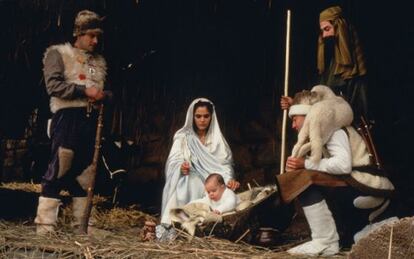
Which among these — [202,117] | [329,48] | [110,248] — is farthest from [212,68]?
[110,248]

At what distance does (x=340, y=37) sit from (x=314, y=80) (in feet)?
8.50

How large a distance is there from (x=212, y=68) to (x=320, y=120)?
3785mm

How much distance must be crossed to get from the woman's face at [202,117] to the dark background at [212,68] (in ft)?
5.54

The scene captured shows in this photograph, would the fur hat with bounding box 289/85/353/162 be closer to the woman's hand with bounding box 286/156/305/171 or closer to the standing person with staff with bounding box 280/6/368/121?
the woman's hand with bounding box 286/156/305/171

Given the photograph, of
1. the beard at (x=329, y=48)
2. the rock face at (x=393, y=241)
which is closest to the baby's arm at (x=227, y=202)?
the beard at (x=329, y=48)

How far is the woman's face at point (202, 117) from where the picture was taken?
948 cm

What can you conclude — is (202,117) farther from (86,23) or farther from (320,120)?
(320,120)

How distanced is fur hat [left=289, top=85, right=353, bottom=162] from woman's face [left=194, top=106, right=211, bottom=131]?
1289mm

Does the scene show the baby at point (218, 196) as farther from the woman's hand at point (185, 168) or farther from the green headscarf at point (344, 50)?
the green headscarf at point (344, 50)

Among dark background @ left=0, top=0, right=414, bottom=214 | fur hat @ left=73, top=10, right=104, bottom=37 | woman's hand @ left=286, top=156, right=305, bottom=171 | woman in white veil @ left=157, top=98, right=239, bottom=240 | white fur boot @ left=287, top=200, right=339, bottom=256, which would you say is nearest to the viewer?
white fur boot @ left=287, top=200, right=339, bottom=256

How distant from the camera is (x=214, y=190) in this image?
348 inches

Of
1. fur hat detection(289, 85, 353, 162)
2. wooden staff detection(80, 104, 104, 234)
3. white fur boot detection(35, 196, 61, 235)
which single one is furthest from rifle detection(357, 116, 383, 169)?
white fur boot detection(35, 196, 61, 235)

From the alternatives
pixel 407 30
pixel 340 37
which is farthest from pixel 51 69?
pixel 407 30

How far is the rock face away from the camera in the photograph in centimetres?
696
